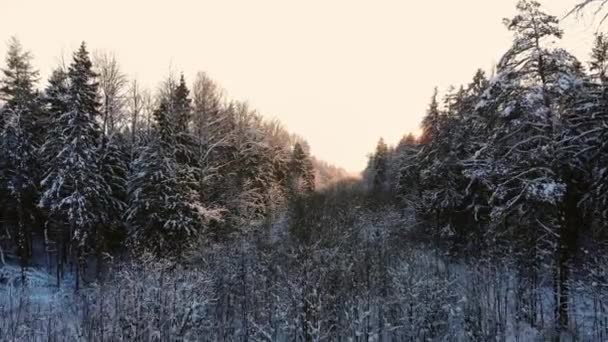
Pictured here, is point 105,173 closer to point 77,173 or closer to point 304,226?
point 77,173

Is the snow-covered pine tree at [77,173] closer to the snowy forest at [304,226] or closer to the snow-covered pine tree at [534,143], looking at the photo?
the snowy forest at [304,226]

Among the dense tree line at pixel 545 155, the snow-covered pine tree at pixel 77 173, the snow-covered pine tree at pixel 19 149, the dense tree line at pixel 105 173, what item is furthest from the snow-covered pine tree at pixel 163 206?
the dense tree line at pixel 545 155

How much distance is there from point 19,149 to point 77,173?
4601mm

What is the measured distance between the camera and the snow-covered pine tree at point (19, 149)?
997 inches

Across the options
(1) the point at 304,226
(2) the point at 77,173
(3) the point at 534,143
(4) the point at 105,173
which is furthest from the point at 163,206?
(3) the point at 534,143

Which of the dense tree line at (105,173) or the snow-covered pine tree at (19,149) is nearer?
the dense tree line at (105,173)

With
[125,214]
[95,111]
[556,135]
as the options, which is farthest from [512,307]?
[95,111]

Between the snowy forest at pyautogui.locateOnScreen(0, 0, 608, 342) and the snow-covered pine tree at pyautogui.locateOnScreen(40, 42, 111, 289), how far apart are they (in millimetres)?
102

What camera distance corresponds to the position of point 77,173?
2345 centimetres

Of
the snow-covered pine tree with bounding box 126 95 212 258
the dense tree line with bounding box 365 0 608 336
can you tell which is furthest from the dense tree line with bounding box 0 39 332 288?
the dense tree line with bounding box 365 0 608 336

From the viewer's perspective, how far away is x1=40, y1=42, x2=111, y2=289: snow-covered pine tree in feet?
76.8

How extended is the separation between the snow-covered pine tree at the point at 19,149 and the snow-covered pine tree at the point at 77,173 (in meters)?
1.70

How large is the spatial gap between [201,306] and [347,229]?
10.6m

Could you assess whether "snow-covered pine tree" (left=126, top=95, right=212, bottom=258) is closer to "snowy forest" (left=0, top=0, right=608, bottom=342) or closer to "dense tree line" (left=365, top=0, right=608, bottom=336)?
"snowy forest" (left=0, top=0, right=608, bottom=342)
